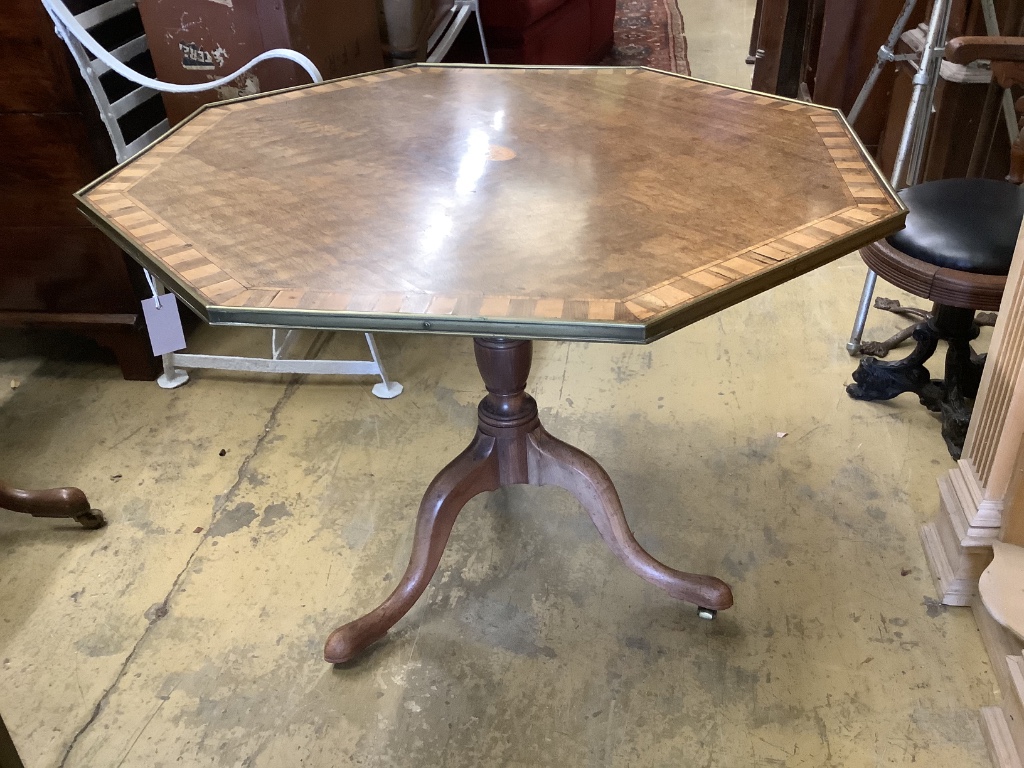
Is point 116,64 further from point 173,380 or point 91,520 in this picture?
point 91,520

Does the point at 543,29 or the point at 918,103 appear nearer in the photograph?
the point at 918,103

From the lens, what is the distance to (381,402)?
221 centimetres

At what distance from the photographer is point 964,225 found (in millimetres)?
1744

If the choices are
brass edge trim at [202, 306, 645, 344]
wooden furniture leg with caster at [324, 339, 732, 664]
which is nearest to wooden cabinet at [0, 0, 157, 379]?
wooden furniture leg with caster at [324, 339, 732, 664]

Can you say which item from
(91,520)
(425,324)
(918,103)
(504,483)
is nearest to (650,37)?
(918,103)

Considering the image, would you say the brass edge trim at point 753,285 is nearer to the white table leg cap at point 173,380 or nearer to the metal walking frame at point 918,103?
the metal walking frame at point 918,103

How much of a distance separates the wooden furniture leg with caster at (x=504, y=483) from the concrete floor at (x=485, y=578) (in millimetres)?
70

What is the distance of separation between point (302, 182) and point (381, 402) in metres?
0.99

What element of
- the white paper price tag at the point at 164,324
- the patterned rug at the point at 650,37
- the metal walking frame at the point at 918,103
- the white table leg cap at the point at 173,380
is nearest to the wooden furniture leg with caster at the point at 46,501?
the white paper price tag at the point at 164,324

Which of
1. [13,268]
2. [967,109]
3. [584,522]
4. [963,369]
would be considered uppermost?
[967,109]

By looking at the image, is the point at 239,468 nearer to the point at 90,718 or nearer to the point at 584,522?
the point at 90,718

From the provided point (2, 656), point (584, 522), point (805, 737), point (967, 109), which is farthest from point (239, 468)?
point (967, 109)

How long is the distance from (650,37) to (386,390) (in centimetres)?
374

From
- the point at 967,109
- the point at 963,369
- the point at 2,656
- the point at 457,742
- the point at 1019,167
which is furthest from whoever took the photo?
the point at 967,109
